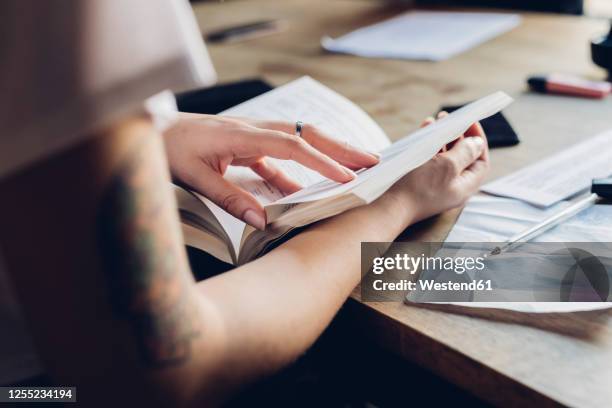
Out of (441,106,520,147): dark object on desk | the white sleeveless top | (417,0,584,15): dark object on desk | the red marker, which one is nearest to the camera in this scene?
the white sleeveless top

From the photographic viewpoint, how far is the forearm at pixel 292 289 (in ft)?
1.84

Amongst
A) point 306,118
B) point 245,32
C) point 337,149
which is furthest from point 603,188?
point 245,32

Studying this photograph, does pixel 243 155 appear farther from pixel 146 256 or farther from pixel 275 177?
pixel 146 256

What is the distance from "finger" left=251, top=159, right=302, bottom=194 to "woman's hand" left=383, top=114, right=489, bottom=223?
0.13m

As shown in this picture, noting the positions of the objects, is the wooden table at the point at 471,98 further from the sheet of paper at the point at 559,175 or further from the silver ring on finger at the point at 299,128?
the silver ring on finger at the point at 299,128

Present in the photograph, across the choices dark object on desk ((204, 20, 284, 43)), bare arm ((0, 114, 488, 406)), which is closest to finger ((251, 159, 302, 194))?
bare arm ((0, 114, 488, 406))

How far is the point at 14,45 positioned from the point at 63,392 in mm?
284

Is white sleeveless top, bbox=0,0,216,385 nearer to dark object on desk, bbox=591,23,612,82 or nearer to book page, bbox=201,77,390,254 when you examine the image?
book page, bbox=201,77,390,254

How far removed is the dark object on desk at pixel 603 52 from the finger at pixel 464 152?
513 mm

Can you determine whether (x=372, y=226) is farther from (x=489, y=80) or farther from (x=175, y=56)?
(x=489, y=80)

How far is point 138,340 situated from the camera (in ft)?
1.59

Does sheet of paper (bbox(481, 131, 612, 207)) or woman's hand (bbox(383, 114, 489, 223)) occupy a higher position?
woman's hand (bbox(383, 114, 489, 223))

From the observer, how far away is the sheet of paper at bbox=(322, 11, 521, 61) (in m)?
1.48
